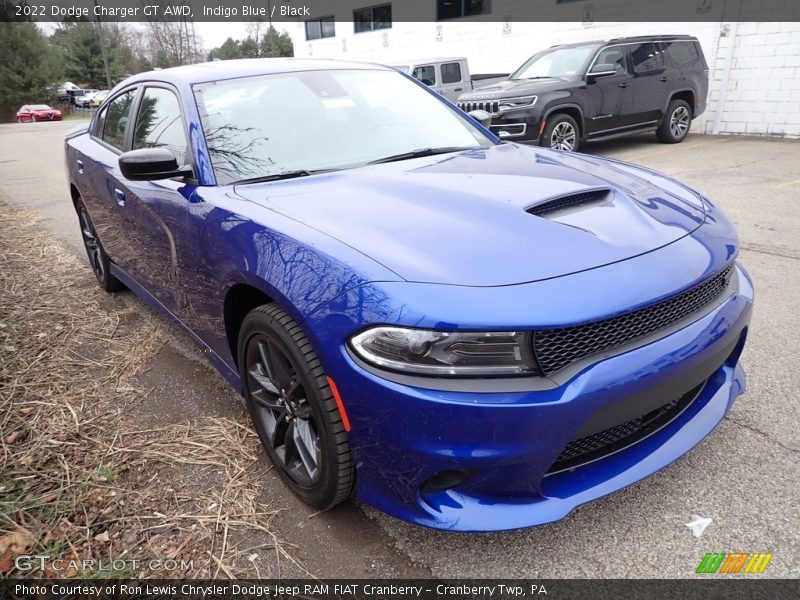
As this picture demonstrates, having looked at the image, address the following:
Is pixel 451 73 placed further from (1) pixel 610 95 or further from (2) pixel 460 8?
(2) pixel 460 8

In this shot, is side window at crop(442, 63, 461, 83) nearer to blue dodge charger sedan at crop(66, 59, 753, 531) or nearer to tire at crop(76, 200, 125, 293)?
tire at crop(76, 200, 125, 293)

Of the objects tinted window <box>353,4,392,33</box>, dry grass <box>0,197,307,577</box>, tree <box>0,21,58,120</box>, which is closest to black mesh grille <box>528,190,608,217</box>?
dry grass <box>0,197,307,577</box>

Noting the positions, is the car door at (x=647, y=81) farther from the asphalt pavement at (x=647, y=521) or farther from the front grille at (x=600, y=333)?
the front grille at (x=600, y=333)

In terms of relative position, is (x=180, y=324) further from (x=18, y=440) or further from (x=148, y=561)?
(x=148, y=561)

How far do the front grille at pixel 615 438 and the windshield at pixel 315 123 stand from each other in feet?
5.29

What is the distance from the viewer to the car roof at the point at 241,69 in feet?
9.78

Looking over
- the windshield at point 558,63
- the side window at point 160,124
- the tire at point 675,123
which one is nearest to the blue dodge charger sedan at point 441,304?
the side window at point 160,124

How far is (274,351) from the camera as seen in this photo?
2.14 meters

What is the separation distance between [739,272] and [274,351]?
1.94 metres

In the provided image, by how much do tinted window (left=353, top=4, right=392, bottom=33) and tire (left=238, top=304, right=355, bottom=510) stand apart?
2040 centimetres

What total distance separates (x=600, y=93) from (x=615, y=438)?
842 cm

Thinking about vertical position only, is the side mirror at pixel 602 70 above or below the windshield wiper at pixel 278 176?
above

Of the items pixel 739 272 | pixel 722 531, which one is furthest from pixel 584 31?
pixel 722 531

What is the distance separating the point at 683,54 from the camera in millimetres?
10062
